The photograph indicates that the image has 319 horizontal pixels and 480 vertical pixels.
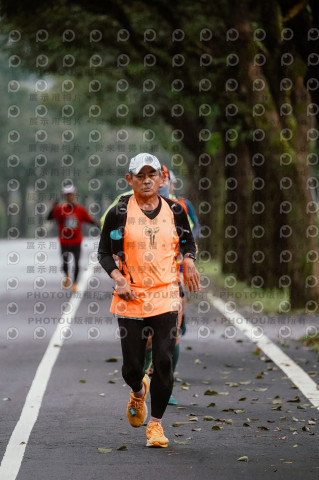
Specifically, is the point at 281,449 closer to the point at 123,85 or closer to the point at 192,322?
the point at 192,322

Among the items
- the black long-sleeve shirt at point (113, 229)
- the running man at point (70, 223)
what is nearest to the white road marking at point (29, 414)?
the black long-sleeve shirt at point (113, 229)

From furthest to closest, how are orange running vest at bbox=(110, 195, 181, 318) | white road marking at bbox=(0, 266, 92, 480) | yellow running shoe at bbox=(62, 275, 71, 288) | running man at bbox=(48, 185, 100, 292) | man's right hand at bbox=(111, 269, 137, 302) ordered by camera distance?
yellow running shoe at bbox=(62, 275, 71, 288) → running man at bbox=(48, 185, 100, 292) → orange running vest at bbox=(110, 195, 181, 318) → man's right hand at bbox=(111, 269, 137, 302) → white road marking at bbox=(0, 266, 92, 480)

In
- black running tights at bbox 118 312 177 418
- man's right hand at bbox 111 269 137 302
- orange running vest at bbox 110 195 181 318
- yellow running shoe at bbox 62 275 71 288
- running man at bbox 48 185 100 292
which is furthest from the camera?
yellow running shoe at bbox 62 275 71 288

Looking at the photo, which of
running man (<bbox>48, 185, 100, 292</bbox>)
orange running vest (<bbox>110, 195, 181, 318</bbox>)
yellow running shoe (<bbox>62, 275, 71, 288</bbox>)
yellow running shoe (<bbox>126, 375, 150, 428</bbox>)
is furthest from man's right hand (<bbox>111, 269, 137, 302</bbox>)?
yellow running shoe (<bbox>62, 275, 71, 288</bbox>)

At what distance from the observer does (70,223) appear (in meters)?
23.7

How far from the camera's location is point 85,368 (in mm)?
12820

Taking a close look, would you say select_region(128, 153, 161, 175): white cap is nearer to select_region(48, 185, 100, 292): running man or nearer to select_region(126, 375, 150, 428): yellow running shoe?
select_region(126, 375, 150, 428): yellow running shoe

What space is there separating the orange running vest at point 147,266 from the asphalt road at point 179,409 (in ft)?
3.08

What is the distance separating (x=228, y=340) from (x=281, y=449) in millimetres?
7454

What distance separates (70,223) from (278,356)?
10565 mm

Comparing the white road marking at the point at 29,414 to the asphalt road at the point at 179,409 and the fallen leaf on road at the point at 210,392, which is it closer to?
the asphalt road at the point at 179,409

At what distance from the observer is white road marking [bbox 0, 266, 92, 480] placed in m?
7.61

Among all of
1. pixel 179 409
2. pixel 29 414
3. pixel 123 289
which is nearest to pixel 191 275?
pixel 123 289

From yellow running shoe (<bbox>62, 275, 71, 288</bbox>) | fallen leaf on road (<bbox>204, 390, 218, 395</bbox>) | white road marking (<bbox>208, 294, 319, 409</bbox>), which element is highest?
fallen leaf on road (<bbox>204, 390, 218, 395</bbox>)
